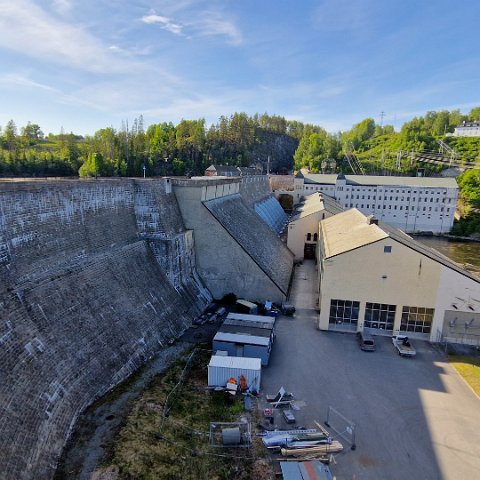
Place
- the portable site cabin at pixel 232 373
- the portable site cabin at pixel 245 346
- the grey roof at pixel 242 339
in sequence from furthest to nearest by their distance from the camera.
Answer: the grey roof at pixel 242 339 → the portable site cabin at pixel 245 346 → the portable site cabin at pixel 232 373

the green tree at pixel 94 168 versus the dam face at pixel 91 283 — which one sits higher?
the green tree at pixel 94 168

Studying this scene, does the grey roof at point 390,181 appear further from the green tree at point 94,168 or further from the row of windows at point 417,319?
the row of windows at point 417,319

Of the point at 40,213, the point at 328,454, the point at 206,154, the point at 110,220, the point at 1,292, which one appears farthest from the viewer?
the point at 206,154

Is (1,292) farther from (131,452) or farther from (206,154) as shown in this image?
(206,154)

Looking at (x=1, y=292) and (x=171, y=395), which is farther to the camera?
(x=171, y=395)

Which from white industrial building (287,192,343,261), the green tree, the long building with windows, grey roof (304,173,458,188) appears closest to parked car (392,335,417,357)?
white industrial building (287,192,343,261)

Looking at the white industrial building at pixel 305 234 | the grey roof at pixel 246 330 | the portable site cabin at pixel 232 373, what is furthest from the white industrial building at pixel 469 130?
the portable site cabin at pixel 232 373

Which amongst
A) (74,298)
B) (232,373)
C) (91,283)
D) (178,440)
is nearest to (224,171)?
(91,283)

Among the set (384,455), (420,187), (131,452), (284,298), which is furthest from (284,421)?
(420,187)
